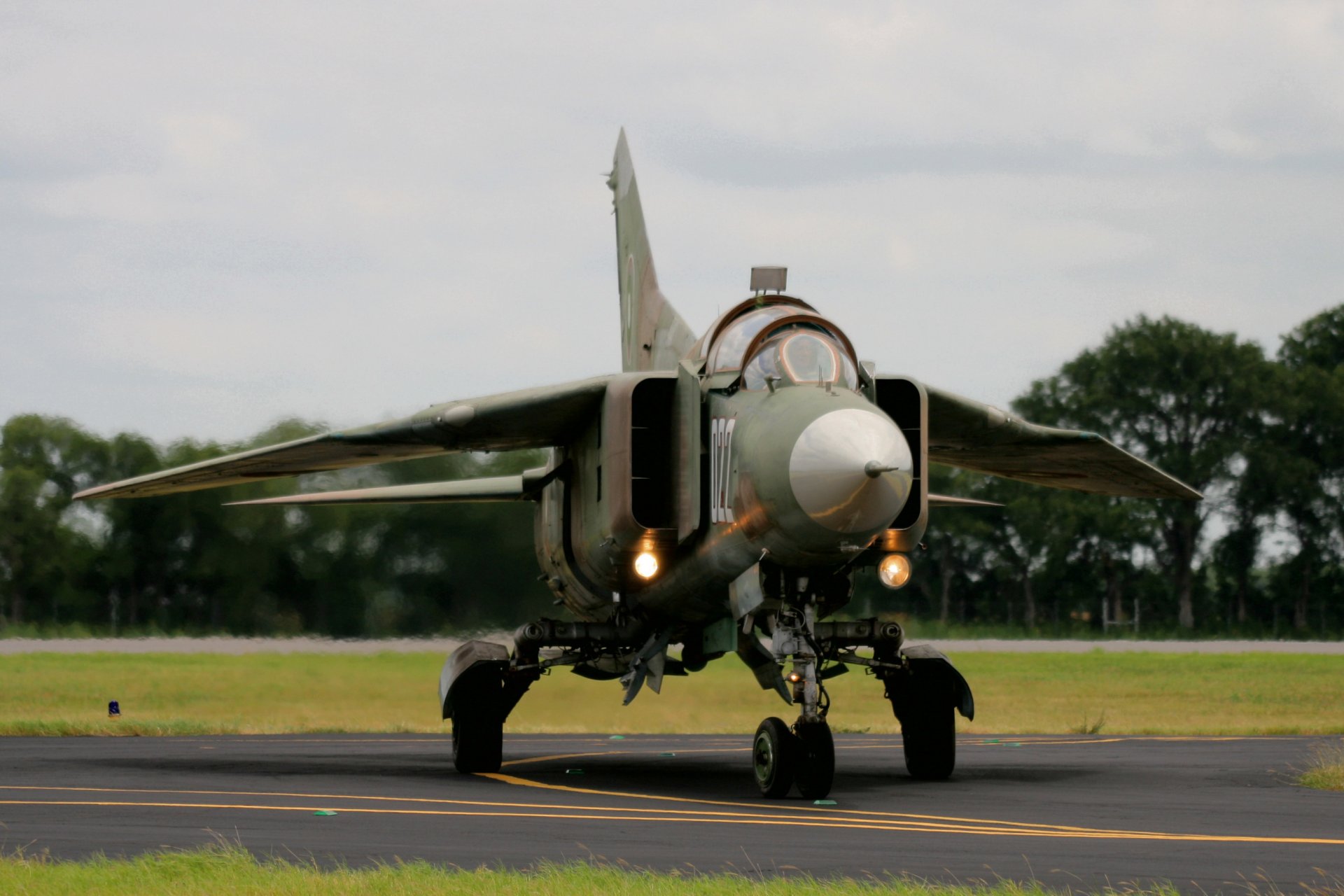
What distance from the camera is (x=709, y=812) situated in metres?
12.0

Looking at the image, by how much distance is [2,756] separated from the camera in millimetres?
17406

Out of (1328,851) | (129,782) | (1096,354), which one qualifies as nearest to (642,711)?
(129,782)

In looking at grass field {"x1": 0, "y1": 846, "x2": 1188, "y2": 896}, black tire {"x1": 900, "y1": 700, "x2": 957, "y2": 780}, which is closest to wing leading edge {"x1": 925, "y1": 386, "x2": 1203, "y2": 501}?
black tire {"x1": 900, "y1": 700, "x2": 957, "y2": 780}

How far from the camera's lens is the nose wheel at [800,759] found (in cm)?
1262

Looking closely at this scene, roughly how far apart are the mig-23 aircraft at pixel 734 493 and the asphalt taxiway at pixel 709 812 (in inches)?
33.0

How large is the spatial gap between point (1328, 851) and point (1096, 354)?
56.0 m

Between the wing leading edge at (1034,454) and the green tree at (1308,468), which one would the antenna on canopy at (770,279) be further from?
the green tree at (1308,468)

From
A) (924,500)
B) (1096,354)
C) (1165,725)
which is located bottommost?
(1165,725)

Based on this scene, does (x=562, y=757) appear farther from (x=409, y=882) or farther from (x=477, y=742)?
(x=409, y=882)

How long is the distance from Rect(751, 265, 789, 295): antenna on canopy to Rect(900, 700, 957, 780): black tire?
3.92 meters

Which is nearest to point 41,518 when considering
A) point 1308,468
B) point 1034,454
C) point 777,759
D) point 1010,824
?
point 1034,454

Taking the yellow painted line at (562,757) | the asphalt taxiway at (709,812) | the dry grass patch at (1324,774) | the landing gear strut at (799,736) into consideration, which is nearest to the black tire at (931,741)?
the asphalt taxiway at (709,812)

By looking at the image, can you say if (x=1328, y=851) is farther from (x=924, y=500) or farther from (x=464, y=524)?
(x=464, y=524)

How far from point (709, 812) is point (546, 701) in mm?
10188
